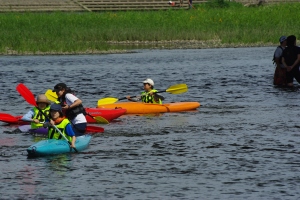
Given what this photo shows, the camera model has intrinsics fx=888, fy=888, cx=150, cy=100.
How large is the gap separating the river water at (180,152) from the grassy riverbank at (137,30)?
1360 centimetres

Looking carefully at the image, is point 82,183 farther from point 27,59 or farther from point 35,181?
point 27,59

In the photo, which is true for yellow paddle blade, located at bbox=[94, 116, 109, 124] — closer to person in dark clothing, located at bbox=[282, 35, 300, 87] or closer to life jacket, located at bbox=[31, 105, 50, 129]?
life jacket, located at bbox=[31, 105, 50, 129]

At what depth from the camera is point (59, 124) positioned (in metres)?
16.9

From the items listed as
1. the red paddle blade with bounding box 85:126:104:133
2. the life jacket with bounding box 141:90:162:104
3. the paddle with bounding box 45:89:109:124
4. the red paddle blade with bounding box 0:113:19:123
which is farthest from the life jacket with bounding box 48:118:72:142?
the life jacket with bounding box 141:90:162:104

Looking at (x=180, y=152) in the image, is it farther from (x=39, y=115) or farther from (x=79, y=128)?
(x=39, y=115)

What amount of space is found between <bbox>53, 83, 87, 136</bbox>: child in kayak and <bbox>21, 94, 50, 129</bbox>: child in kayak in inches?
18.7

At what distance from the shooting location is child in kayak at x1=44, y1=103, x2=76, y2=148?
16.7m

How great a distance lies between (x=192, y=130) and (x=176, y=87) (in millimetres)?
4583

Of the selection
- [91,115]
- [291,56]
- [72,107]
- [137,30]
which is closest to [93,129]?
[91,115]

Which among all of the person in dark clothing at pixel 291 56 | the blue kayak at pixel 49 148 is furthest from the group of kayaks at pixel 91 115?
the person in dark clothing at pixel 291 56

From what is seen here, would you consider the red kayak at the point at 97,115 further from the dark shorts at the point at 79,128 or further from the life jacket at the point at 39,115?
the dark shorts at the point at 79,128

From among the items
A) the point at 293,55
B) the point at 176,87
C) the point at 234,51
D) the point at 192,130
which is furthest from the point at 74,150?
the point at 234,51

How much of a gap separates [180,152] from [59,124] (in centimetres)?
251

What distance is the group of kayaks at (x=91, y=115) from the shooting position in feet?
55.2
